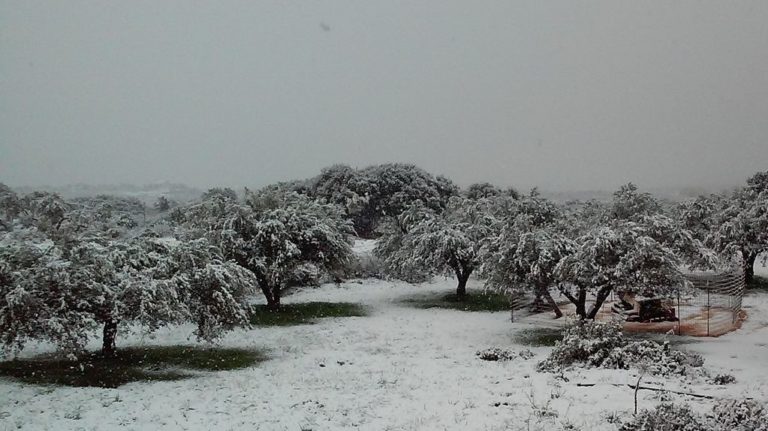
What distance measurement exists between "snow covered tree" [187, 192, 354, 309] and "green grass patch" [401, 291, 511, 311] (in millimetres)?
4558

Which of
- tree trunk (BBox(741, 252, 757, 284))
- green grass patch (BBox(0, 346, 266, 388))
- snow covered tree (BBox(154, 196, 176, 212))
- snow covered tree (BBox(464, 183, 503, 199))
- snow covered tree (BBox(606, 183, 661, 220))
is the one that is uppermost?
snow covered tree (BBox(464, 183, 503, 199))

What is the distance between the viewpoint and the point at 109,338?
1578 cm

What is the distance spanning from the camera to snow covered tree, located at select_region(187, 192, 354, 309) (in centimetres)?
2325

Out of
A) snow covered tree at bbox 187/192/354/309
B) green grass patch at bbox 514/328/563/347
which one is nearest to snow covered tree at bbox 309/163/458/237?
snow covered tree at bbox 187/192/354/309

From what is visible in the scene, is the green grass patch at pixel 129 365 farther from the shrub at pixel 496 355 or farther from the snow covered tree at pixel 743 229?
the snow covered tree at pixel 743 229

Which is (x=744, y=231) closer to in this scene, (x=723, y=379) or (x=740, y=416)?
(x=723, y=379)

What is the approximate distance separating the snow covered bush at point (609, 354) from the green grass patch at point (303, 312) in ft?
35.7

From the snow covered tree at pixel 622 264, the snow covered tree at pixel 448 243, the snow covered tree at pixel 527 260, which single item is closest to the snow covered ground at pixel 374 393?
the snow covered tree at pixel 527 260

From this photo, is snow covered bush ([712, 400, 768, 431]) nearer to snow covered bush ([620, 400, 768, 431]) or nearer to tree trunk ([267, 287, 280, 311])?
snow covered bush ([620, 400, 768, 431])

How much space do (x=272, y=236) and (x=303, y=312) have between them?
3.93 metres

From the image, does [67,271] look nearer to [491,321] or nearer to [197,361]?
[197,361]

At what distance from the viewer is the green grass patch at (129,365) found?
13.9 m

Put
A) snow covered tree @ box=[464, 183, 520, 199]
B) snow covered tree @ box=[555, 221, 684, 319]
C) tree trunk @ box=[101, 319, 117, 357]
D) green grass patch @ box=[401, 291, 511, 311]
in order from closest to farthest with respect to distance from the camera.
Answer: tree trunk @ box=[101, 319, 117, 357] < snow covered tree @ box=[555, 221, 684, 319] < green grass patch @ box=[401, 291, 511, 311] < snow covered tree @ box=[464, 183, 520, 199]

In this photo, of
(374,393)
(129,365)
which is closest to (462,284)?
(374,393)
